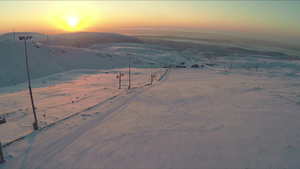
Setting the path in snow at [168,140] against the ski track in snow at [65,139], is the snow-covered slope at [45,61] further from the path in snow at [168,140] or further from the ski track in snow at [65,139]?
the path in snow at [168,140]

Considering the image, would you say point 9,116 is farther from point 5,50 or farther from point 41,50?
point 41,50

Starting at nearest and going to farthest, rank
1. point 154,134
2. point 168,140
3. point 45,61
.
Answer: point 168,140 < point 154,134 < point 45,61

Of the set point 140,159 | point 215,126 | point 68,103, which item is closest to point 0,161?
point 140,159

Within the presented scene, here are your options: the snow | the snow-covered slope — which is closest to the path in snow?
the snow

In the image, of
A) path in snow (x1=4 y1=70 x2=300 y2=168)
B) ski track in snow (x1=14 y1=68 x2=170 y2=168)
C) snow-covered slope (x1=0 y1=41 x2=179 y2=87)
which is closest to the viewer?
path in snow (x1=4 y1=70 x2=300 y2=168)

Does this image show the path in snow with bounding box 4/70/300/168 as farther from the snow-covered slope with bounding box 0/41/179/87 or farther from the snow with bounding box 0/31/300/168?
the snow-covered slope with bounding box 0/41/179/87

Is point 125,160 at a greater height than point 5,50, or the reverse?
point 5,50

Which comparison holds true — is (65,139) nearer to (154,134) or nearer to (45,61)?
(154,134)

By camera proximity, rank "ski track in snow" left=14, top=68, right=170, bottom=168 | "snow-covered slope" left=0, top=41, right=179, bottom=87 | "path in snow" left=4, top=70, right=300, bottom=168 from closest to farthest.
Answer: "path in snow" left=4, top=70, right=300, bottom=168 → "ski track in snow" left=14, top=68, right=170, bottom=168 → "snow-covered slope" left=0, top=41, right=179, bottom=87

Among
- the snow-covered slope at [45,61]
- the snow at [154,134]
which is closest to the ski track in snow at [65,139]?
the snow at [154,134]

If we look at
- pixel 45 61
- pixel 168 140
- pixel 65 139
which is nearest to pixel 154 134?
pixel 168 140

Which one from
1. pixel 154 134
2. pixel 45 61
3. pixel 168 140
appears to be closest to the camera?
pixel 168 140
